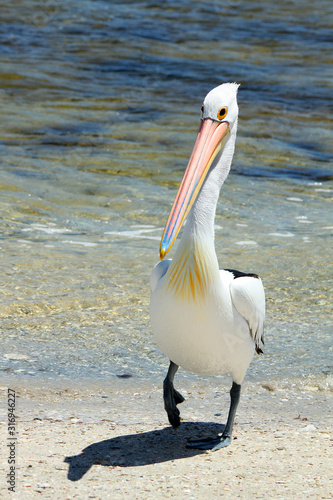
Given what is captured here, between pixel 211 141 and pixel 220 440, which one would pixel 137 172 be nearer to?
pixel 211 141

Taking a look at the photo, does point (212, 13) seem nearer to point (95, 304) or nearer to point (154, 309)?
point (95, 304)

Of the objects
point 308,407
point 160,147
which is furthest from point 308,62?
point 308,407

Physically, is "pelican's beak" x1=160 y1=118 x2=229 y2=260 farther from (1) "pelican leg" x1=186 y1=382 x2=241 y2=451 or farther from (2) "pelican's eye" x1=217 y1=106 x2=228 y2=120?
(1) "pelican leg" x1=186 y1=382 x2=241 y2=451

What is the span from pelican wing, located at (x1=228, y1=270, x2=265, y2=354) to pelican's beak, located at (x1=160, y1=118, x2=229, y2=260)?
1.21 ft

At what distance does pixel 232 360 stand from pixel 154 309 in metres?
0.38

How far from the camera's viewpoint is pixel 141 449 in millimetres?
3021

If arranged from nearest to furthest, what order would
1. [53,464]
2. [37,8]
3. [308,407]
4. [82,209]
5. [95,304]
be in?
[53,464] < [308,407] < [95,304] < [82,209] < [37,8]

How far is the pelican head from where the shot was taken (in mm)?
2967

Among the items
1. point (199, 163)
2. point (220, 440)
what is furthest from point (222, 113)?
point (220, 440)

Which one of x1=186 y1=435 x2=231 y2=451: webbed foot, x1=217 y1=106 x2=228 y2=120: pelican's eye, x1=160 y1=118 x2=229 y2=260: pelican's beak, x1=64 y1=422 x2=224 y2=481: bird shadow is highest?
x1=217 y1=106 x2=228 y2=120: pelican's eye

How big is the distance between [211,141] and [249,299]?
676 millimetres

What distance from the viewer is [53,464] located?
2.79m

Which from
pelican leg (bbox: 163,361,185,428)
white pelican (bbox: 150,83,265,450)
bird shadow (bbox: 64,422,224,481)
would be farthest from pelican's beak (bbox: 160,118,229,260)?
bird shadow (bbox: 64,422,224,481)

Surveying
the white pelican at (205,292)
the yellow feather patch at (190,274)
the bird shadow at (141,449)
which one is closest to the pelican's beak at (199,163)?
the white pelican at (205,292)
